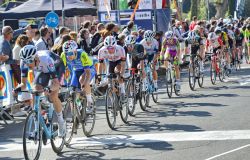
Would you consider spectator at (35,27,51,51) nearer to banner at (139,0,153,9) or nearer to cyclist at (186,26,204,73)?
cyclist at (186,26,204,73)

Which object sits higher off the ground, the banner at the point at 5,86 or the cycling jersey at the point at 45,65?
the cycling jersey at the point at 45,65

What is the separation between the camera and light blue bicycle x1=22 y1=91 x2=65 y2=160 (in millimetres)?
9117

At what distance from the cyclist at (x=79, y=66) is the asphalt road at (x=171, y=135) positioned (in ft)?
3.25

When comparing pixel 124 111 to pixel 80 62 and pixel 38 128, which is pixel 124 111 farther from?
pixel 38 128

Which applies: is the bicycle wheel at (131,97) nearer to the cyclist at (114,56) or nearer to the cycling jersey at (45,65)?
the cyclist at (114,56)

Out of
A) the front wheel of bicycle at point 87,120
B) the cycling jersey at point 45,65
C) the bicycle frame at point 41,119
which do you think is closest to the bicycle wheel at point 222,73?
the front wheel of bicycle at point 87,120

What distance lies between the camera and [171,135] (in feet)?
36.6

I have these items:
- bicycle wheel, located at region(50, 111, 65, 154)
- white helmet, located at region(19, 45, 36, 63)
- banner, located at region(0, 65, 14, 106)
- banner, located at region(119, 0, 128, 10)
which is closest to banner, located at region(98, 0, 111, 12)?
banner, located at region(119, 0, 128, 10)

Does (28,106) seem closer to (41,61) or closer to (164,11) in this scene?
(41,61)

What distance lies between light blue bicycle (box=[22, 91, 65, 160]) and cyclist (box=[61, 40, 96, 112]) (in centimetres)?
150

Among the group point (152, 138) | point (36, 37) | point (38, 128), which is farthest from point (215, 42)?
point (38, 128)

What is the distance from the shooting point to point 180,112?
13984 millimetres

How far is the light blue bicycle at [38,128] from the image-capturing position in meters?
9.12

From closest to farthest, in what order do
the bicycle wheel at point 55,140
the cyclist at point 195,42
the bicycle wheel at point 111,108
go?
the bicycle wheel at point 55,140 < the bicycle wheel at point 111,108 < the cyclist at point 195,42
